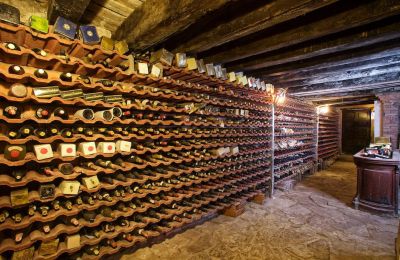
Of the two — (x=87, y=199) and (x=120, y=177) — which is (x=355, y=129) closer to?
(x=120, y=177)

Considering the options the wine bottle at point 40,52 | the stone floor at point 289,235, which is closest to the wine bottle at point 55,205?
the stone floor at point 289,235

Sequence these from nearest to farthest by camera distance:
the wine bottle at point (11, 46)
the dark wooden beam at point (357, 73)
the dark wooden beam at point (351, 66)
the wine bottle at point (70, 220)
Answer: the wine bottle at point (11, 46)
the wine bottle at point (70, 220)
the dark wooden beam at point (351, 66)
the dark wooden beam at point (357, 73)

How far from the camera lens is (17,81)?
2646 millimetres

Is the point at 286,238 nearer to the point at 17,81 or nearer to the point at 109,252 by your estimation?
the point at 109,252

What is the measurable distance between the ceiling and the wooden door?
14.8 meters

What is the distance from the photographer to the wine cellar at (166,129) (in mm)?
2689

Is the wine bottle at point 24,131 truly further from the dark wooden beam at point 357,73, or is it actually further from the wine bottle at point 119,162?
the dark wooden beam at point 357,73

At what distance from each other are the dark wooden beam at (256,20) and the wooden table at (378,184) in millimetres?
4989

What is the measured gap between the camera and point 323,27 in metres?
3.19

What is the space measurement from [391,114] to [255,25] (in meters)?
9.04

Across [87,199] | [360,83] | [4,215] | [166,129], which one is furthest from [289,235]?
[360,83]

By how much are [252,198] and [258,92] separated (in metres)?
3.12

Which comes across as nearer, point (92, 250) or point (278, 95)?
point (92, 250)

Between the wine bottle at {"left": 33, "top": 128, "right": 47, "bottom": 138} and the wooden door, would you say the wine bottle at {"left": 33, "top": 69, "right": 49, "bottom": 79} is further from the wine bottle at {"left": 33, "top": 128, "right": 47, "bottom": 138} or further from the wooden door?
the wooden door
